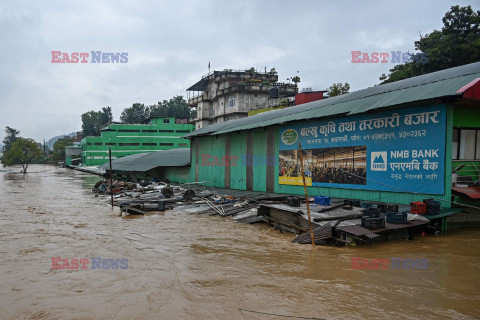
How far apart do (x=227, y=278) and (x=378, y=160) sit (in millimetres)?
8516

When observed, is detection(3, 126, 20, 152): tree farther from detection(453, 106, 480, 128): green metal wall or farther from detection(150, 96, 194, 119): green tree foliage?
detection(453, 106, 480, 128): green metal wall

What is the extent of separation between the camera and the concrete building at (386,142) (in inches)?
428

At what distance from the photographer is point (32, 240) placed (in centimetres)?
1084

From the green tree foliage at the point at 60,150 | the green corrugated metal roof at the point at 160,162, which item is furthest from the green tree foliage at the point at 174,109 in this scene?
the green corrugated metal roof at the point at 160,162

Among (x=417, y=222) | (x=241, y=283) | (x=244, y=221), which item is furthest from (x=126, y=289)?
(x=417, y=222)

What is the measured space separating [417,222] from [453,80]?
538 centimetres

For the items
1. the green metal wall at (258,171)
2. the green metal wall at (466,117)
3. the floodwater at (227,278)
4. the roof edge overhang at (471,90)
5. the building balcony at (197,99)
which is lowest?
the floodwater at (227,278)

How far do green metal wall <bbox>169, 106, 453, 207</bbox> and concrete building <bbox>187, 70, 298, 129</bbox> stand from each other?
2284 cm

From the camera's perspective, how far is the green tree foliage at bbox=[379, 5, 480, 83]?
90.1ft

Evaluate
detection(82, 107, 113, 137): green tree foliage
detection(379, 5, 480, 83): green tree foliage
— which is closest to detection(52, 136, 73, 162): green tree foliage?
detection(82, 107, 113, 137): green tree foliage

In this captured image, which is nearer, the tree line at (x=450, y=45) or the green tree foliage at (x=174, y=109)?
the tree line at (x=450, y=45)

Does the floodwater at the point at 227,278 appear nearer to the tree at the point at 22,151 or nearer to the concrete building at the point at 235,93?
the concrete building at the point at 235,93

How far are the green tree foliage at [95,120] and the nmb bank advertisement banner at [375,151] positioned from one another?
9728cm

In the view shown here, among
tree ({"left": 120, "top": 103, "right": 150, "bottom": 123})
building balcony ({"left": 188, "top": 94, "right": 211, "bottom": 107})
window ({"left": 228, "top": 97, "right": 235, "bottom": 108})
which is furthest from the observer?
tree ({"left": 120, "top": 103, "right": 150, "bottom": 123})
